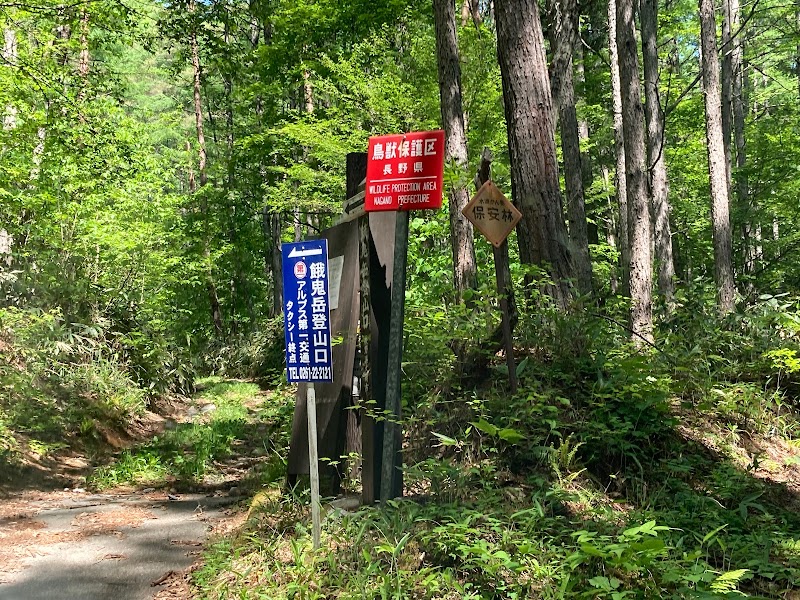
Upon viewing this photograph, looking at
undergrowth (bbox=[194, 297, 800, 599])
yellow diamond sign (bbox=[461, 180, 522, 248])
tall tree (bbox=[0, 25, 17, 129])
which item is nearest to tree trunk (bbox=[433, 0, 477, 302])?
undergrowth (bbox=[194, 297, 800, 599])

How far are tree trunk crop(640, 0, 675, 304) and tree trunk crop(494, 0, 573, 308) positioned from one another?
6.64 meters

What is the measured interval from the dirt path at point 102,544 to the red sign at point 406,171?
3014mm

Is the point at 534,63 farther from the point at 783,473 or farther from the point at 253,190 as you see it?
the point at 253,190

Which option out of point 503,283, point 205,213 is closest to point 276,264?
point 205,213

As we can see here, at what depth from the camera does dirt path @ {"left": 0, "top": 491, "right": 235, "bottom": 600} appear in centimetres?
453

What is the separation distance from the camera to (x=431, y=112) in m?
13.3

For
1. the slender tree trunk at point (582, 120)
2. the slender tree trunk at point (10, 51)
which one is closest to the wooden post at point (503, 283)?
the slender tree trunk at point (10, 51)

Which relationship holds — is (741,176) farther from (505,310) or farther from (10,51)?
(10,51)

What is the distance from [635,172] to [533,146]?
542cm

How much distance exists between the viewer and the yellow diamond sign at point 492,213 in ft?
17.3

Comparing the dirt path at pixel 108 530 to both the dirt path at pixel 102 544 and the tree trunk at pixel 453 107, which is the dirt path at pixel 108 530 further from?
the tree trunk at pixel 453 107

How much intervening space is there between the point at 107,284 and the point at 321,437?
9469 mm

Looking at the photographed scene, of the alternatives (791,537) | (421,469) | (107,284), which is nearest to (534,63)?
(421,469)

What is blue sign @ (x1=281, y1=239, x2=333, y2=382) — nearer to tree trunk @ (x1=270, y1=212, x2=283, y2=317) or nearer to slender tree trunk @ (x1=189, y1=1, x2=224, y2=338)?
slender tree trunk @ (x1=189, y1=1, x2=224, y2=338)
